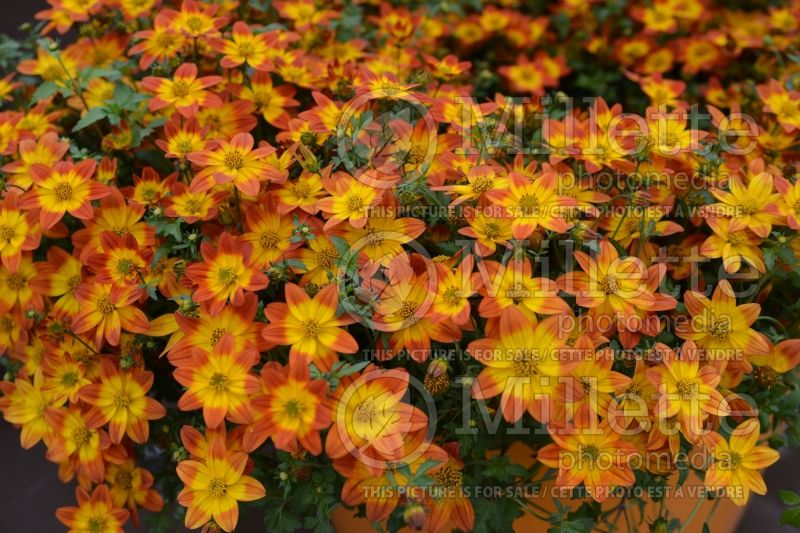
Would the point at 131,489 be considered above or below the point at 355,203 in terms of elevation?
below

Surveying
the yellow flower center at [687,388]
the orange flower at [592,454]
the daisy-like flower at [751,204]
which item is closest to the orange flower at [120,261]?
the orange flower at [592,454]

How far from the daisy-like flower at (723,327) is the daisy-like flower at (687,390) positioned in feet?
0.18

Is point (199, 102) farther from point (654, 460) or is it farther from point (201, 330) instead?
point (654, 460)

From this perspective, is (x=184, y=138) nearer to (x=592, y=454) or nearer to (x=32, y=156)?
(x=32, y=156)

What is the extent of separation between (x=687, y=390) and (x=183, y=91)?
2.91ft

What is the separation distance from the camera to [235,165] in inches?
42.6

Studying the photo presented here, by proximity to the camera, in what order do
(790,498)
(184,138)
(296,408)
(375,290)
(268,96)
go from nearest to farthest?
(296,408), (375,290), (790,498), (184,138), (268,96)

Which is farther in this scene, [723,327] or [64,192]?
[64,192]

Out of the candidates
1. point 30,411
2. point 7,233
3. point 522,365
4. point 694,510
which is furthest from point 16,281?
point 694,510

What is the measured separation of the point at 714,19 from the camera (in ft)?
6.53

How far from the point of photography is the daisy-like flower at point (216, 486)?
0.94m

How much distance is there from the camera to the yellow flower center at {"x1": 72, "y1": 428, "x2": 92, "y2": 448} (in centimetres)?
109

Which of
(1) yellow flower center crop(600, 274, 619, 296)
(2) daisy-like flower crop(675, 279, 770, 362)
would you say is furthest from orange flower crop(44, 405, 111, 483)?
(2) daisy-like flower crop(675, 279, 770, 362)

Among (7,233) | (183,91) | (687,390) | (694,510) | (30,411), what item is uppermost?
(183,91)
